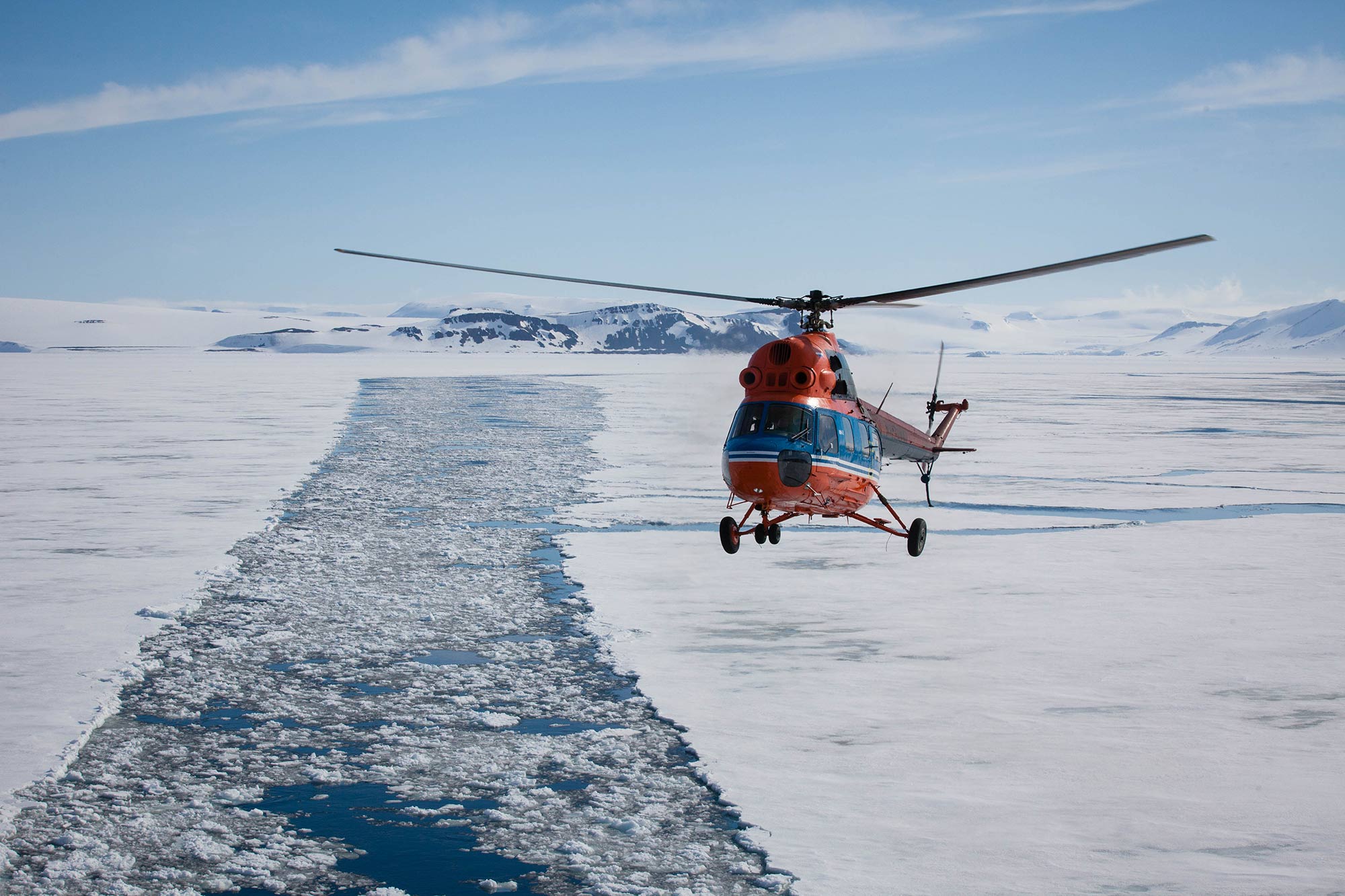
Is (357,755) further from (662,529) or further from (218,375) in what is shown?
(218,375)

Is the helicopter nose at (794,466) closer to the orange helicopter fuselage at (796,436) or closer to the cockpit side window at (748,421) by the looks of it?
the orange helicopter fuselage at (796,436)

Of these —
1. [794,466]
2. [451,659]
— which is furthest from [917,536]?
[451,659]

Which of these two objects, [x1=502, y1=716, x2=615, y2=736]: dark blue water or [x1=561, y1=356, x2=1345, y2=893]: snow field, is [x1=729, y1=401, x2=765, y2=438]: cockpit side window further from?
[x1=502, y1=716, x2=615, y2=736]: dark blue water

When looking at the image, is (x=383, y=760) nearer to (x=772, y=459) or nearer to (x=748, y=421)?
(x=772, y=459)

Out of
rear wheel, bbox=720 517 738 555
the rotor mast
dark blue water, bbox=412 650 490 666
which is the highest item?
the rotor mast

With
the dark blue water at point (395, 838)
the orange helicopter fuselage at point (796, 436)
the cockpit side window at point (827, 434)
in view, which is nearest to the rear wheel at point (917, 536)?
the orange helicopter fuselage at point (796, 436)

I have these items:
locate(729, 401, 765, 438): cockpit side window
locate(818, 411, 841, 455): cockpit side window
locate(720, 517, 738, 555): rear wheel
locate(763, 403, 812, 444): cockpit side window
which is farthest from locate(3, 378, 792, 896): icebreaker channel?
locate(818, 411, 841, 455): cockpit side window

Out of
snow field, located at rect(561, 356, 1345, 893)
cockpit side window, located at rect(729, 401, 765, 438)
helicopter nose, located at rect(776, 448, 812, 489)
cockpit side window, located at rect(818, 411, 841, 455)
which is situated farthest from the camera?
cockpit side window, located at rect(818, 411, 841, 455)
